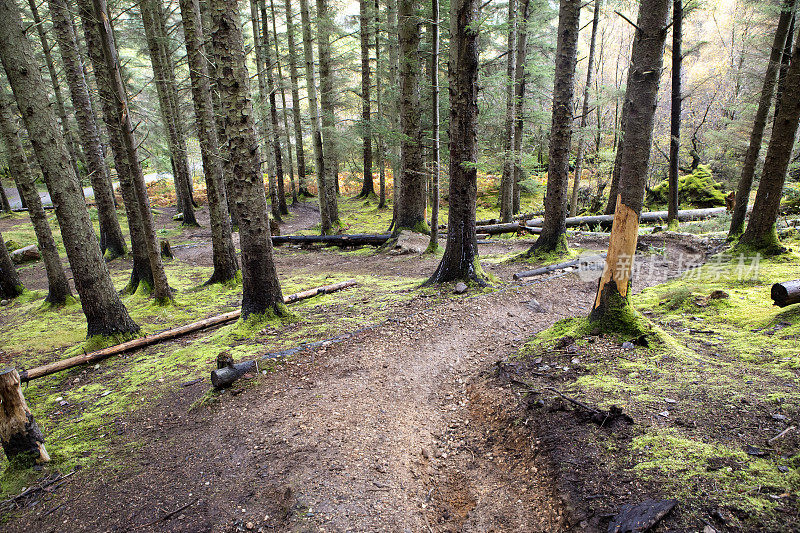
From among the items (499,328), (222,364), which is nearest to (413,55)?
(499,328)

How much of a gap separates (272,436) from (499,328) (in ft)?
13.5

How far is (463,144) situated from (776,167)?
6.15 m

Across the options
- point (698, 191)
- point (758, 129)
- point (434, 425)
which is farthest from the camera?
point (698, 191)

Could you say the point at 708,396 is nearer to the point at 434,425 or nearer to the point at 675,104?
the point at 434,425

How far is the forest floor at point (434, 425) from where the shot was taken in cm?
282

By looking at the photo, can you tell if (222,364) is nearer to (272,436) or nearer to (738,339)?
(272,436)

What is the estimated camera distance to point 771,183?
7367mm

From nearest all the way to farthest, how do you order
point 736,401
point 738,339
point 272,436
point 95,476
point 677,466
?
point 677,466 → point 736,401 → point 95,476 → point 272,436 → point 738,339

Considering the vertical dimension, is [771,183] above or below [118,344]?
above

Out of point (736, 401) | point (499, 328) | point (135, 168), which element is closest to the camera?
point (736, 401)

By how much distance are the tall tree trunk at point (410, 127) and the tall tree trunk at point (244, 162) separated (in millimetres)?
5677

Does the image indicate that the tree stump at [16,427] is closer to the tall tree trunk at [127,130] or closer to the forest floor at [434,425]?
the forest floor at [434,425]

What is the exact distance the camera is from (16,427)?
3748 mm

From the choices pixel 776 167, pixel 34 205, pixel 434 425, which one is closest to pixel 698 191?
pixel 776 167
